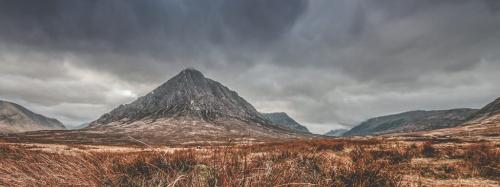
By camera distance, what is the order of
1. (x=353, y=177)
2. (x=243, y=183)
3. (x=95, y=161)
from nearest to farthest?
(x=243, y=183), (x=95, y=161), (x=353, y=177)

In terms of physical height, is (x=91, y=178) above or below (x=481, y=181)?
above

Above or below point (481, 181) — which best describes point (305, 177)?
above

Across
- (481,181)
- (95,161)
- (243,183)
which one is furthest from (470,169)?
(95,161)

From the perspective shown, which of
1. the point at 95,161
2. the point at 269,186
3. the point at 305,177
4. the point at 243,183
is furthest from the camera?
the point at 95,161

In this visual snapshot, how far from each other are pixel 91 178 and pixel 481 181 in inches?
390

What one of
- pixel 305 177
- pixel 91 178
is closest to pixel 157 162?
pixel 91 178

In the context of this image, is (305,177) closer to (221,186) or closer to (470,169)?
(221,186)

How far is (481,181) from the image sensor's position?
29.5 ft

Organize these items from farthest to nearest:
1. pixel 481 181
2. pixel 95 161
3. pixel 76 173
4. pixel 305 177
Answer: pixel 481 181 < pixel 95 161 < pixel 305 177 < pixel 76 173

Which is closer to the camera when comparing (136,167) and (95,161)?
(95,161)

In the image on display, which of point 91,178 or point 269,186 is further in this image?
point 91,178

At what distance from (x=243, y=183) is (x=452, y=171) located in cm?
1010

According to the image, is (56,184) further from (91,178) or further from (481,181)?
(481,181)

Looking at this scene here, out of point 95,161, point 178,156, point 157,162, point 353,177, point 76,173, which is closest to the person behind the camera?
point 76,173
